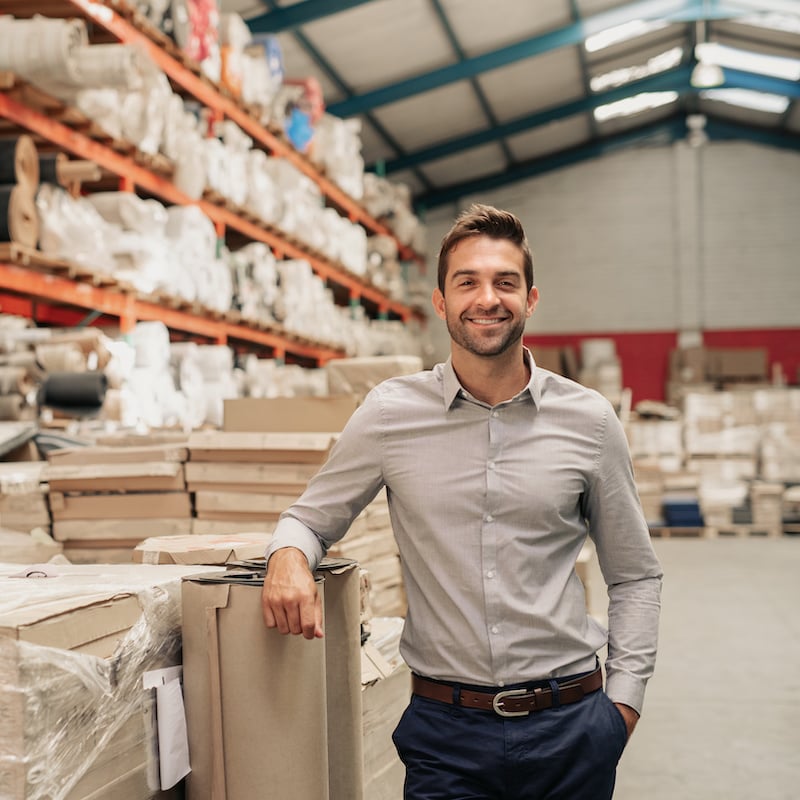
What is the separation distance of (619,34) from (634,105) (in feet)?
11.1

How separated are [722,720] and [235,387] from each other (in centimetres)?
419

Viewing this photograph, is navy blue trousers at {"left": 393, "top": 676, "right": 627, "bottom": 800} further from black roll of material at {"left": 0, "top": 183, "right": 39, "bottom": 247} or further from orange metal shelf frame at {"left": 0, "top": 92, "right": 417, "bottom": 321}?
orange metal shelf frame at {"left": 0, "top": 92, "right": 417, "bottom": 321}

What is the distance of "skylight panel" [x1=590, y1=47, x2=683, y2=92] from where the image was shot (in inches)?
595

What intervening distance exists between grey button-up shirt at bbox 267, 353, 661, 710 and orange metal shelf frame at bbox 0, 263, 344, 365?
11.5 feet

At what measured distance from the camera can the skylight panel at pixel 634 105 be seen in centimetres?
1642

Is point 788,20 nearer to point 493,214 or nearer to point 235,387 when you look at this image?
point 235,387

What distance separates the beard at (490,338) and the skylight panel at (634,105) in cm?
1510

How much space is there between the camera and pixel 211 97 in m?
7.70

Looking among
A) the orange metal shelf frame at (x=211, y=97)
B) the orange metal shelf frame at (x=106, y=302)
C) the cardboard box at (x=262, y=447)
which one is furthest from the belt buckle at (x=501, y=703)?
the orange metal shelf frame at (x=211, y=97)

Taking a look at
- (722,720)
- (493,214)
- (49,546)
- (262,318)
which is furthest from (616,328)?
(493,214)

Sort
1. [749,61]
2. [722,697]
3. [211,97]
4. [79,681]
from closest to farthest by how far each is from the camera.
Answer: [79,681] < [722,697] < [211,97] < [749,61]

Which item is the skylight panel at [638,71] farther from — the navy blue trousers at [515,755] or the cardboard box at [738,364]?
the navy blue trousers at [515,755]

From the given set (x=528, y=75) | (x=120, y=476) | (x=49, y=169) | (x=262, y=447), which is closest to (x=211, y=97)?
(x=49, y=169)

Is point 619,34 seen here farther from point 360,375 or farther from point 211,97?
point 360,375
